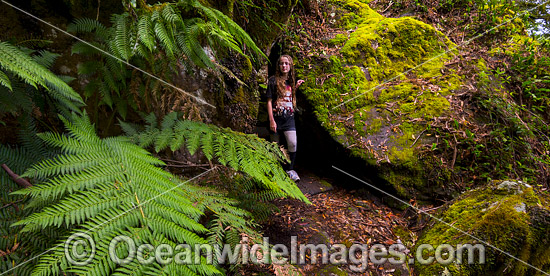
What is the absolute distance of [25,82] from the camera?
1.20 meters

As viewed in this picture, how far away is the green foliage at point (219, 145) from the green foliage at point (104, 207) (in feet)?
0.82

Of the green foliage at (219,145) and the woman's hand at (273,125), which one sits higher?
the green foliage at (219,145)

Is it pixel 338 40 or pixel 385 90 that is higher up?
pixel 338 40

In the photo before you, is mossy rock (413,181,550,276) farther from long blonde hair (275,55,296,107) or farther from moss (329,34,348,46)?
moss (329,34,348,46)

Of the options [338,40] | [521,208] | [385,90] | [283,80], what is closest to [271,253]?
[521,208]

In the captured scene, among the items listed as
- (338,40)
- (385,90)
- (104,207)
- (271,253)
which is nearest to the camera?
(104,207)

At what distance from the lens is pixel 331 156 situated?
4.41m

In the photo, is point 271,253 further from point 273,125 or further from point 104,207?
point 273,125

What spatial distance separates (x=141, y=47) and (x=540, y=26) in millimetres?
8544

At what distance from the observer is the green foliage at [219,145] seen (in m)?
1.61

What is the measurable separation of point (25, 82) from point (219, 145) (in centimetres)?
98

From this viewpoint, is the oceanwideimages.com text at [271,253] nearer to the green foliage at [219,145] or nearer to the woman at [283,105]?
the green foliage at [219,145]

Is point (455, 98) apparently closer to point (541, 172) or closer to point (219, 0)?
point (541, 172)

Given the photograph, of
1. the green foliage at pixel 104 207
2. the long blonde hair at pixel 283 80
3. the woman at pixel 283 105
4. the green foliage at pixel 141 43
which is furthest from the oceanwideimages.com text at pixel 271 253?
the long blonde hair at pixel 283 80
